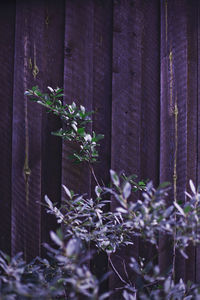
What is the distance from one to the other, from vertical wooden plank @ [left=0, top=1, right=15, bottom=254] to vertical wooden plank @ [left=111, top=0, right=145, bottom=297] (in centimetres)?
56

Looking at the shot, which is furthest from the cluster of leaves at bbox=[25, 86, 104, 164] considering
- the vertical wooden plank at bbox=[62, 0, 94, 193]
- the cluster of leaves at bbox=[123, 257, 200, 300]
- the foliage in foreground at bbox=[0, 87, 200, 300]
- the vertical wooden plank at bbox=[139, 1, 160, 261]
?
the cluster of leaves at bbox=[123, 257, 200, 300]

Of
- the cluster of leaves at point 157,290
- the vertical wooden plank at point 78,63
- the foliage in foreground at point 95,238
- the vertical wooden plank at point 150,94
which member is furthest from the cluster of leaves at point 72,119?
the cluster of leaves at point 157,290

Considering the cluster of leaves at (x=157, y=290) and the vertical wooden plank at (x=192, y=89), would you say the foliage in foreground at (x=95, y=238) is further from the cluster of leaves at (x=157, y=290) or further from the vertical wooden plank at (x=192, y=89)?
the vertical wooden plank at (x=192, y=89)

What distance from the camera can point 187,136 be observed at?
1.45 metres

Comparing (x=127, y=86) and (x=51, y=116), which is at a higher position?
(x=127, y=86)

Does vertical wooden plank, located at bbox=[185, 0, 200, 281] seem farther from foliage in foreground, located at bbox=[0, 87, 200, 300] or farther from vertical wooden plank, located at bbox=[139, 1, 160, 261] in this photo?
foliage in foreground, located at bbox=[0, 87, 200, 300]

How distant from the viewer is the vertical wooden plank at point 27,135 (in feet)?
4.46

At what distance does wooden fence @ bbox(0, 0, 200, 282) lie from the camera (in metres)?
1.38

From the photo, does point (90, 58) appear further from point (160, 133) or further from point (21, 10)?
point (160, 133)

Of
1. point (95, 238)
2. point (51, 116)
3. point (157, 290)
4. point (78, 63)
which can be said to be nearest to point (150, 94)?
point (78, 63)

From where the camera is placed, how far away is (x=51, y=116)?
1398 mm

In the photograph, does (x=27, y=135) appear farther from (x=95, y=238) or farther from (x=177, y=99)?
(x=177, y=99)

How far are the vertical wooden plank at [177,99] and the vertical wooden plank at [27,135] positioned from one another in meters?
0.68

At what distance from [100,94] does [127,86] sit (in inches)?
6.2
